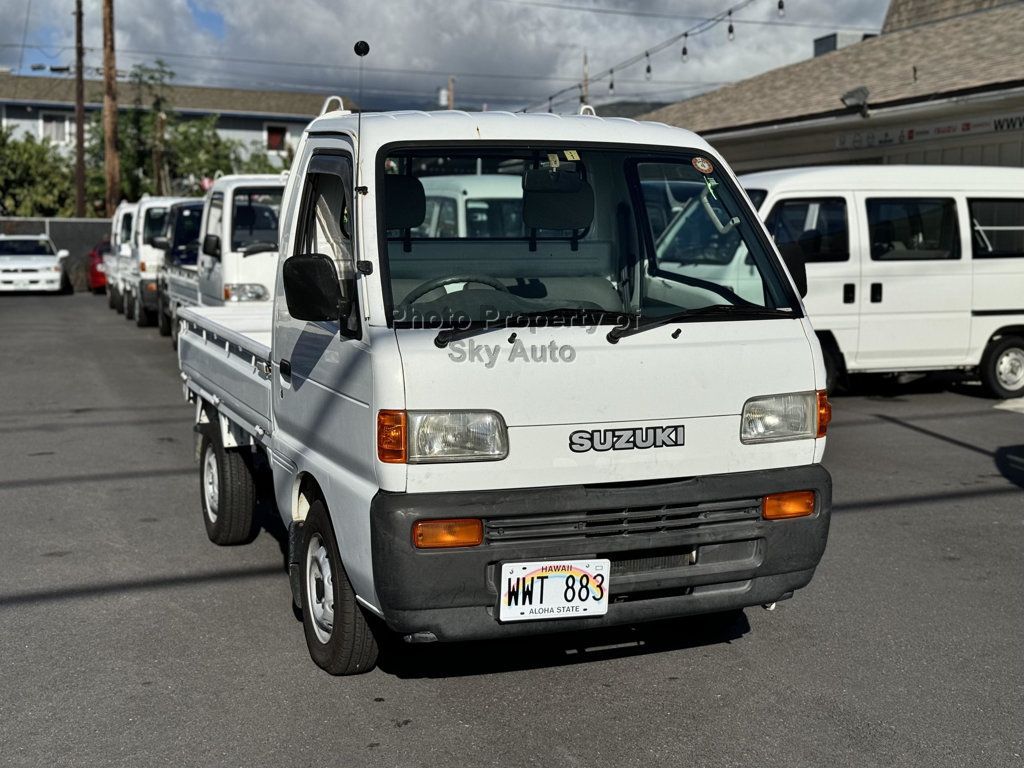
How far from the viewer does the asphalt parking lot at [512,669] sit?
4.14 m

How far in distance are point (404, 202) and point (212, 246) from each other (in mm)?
9017

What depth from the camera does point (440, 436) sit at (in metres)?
4.11

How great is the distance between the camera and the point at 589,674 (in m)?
4.82

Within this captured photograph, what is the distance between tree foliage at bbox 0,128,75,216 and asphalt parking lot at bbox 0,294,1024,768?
3908cm

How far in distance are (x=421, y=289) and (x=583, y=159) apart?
891mm

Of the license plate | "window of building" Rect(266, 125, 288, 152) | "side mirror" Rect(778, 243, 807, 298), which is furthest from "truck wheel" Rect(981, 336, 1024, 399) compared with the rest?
"window of building" Rect(266, 125, 288, 152)

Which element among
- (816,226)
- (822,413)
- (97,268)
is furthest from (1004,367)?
(97,268)

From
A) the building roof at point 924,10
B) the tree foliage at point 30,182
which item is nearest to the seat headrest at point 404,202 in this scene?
the building roof at point 924,10

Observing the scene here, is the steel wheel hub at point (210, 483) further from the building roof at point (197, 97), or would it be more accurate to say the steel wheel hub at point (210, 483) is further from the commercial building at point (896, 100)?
the building roof at point (197, 97)

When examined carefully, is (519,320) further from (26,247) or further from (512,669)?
(26,247)

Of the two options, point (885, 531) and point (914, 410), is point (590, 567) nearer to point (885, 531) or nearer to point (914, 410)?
point (885, 531)

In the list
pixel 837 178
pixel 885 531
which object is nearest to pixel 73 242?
pixel 837 178

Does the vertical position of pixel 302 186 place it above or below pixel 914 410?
above

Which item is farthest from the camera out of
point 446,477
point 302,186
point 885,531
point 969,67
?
point 969,67
